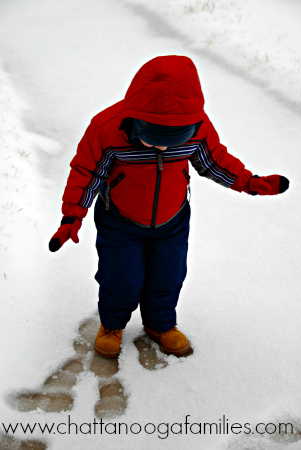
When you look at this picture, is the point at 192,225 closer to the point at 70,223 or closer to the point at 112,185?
the point at 112,185

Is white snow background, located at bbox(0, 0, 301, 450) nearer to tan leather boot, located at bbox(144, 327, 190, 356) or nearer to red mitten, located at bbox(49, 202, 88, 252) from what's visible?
tan leather boot, located at bbox(144, 327, 190, 356)

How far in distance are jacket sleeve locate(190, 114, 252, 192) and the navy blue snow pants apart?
0.72 feet

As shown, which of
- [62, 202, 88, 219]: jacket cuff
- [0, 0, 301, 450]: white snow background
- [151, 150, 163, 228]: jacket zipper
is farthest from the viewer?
[0, 0, 301, 450]: white snow background

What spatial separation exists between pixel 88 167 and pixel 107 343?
993mm

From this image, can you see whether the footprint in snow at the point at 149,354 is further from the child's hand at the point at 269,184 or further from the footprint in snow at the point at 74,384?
the child's hand at the point at 269,184

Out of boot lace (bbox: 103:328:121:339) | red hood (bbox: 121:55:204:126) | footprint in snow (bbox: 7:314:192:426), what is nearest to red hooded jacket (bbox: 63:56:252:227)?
red hood (bbox: 121:55:204:126)

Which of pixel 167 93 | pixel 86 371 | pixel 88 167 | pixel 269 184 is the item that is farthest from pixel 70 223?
pixel 269 184

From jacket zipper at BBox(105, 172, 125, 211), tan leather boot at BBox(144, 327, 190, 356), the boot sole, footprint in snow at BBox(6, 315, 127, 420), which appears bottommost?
footprint in snow at BBox(6, 315, 127, 420)

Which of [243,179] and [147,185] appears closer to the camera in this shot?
[147,185]

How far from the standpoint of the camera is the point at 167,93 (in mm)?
1523

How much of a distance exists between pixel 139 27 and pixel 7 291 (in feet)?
15.7

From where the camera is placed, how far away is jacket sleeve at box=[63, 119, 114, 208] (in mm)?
1834

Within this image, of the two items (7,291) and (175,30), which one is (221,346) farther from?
(175,30)

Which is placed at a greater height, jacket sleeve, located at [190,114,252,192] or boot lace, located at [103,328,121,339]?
jacket sleeve, located at [190,114,252,192]
